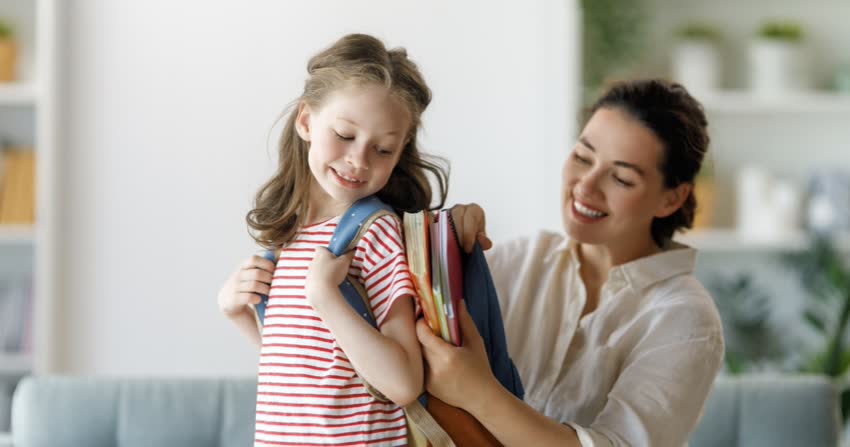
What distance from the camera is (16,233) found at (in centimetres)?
342

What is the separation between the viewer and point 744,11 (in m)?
3.82

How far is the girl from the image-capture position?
1.23 metres

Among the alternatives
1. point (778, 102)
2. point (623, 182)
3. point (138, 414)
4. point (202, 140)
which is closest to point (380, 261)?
point (623, 182)

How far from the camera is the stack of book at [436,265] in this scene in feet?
4.12

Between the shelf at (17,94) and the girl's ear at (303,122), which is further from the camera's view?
the shelf at (17,94)

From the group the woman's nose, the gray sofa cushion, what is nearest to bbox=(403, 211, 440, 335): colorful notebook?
the woman's nose

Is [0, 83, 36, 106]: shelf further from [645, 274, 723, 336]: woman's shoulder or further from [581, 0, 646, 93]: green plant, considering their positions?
[645, 274, 723, 336]: woman's shoulder

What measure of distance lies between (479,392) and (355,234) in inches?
10.8

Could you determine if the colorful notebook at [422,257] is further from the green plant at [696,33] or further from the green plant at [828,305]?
the green plant at [696,33]

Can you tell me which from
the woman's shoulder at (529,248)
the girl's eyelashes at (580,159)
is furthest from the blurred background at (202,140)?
the girl's eyelashes at (580,159)

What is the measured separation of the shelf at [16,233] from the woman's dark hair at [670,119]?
2.42 meters

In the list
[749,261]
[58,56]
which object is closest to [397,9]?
[58,56]

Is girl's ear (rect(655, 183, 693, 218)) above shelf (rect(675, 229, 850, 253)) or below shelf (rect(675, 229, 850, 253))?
above

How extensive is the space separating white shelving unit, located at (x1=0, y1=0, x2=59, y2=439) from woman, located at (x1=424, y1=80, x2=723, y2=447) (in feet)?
7.13
